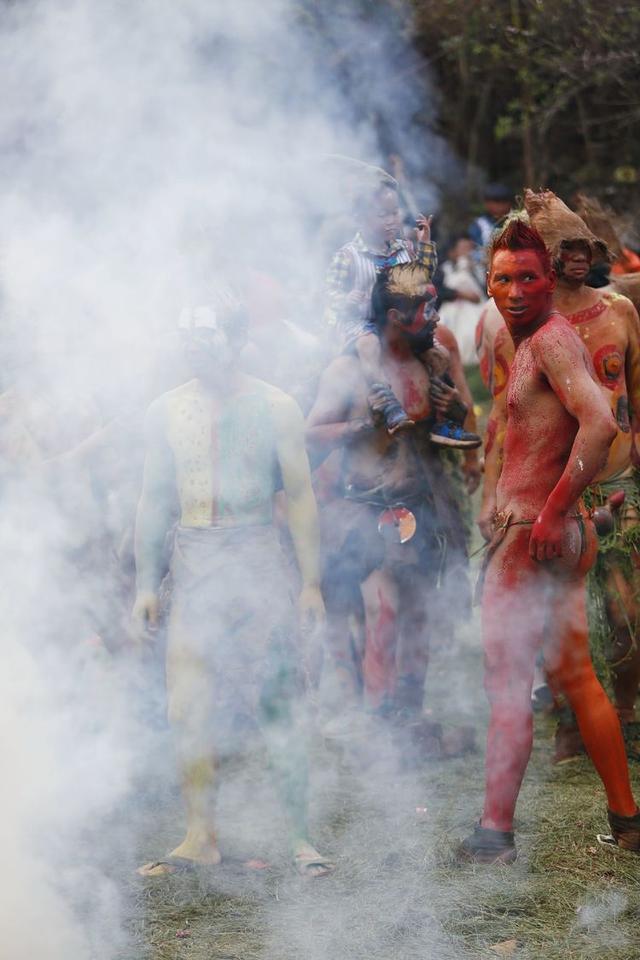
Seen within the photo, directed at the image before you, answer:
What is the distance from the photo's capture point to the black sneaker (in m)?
4.00

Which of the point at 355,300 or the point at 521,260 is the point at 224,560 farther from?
the point at 355,300

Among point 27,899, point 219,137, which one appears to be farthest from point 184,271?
point 27,899

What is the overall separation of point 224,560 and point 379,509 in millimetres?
1484

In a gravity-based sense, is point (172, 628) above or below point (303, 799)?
above

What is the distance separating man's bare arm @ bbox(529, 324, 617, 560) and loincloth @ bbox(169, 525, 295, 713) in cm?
83

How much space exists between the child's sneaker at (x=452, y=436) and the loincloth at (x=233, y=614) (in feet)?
4.99

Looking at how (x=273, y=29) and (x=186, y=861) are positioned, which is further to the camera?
(x=273, y=29)

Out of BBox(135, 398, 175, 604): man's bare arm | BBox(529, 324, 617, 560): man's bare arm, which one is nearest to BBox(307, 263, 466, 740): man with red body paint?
BBox(135, 398, 175, 604): man's bare arm

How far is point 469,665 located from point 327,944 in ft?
10.7

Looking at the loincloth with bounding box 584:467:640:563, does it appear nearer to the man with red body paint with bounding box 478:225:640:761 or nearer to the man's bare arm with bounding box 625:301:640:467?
the man with red body paint with bounding box 478:225:640:761

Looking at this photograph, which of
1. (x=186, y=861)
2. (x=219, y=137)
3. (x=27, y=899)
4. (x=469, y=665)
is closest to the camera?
(x=27, y=899)

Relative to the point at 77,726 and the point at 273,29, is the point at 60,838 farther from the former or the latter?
the point at 273,29

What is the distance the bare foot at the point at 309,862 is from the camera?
13.1 ft

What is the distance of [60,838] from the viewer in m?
4.09
